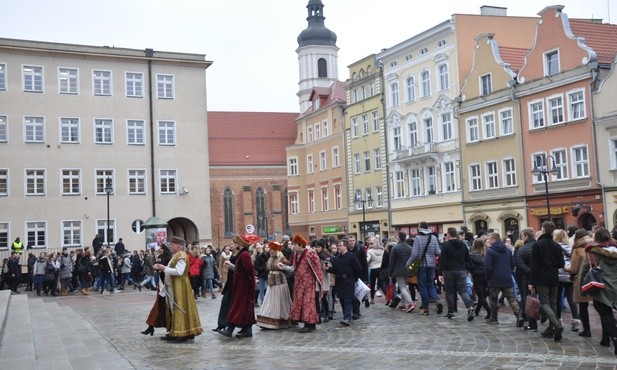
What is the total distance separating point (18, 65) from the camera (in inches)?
1642

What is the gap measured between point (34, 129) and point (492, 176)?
26.0 meters

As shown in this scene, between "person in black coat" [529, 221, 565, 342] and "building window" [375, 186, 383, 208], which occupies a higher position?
"building window" [375, 186, 383, 208]

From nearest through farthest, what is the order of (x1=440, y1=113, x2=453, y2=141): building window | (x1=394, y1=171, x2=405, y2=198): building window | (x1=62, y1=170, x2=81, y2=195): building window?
(x1=62, y1=170, x2=81, y2=195): building window
(x1=440, y1=113, x2=453, y2=141): building window
(x1=394, y1=171, x2=405, y2=198): building window

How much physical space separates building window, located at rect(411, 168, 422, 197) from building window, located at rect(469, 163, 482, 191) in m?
5.42

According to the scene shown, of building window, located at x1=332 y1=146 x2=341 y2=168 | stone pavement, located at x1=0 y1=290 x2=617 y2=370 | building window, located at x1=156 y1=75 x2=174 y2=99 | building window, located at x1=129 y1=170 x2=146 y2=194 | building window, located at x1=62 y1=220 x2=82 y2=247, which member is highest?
building window, located at x1=156 y1=75 x2=174 y2=99

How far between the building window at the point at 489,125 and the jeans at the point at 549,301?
101 ft

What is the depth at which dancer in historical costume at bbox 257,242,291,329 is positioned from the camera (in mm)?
14484

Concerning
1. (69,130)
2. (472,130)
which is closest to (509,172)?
(472,130)

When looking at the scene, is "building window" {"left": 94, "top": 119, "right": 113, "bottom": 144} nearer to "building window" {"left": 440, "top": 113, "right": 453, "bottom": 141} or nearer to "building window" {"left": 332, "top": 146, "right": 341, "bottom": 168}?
"building window" {"left": 440, "top": 113, "right": 453, "bottom": 141}

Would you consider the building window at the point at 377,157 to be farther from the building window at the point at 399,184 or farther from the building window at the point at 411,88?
the building window at the point at 411,88

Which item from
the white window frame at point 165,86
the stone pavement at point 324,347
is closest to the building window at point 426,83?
the white window frame at point 165,86

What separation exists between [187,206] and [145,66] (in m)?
8.79

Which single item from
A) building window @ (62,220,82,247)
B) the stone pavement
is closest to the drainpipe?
building window @ (62,220,82,247)

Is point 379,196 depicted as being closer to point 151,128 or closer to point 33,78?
point 151,128
